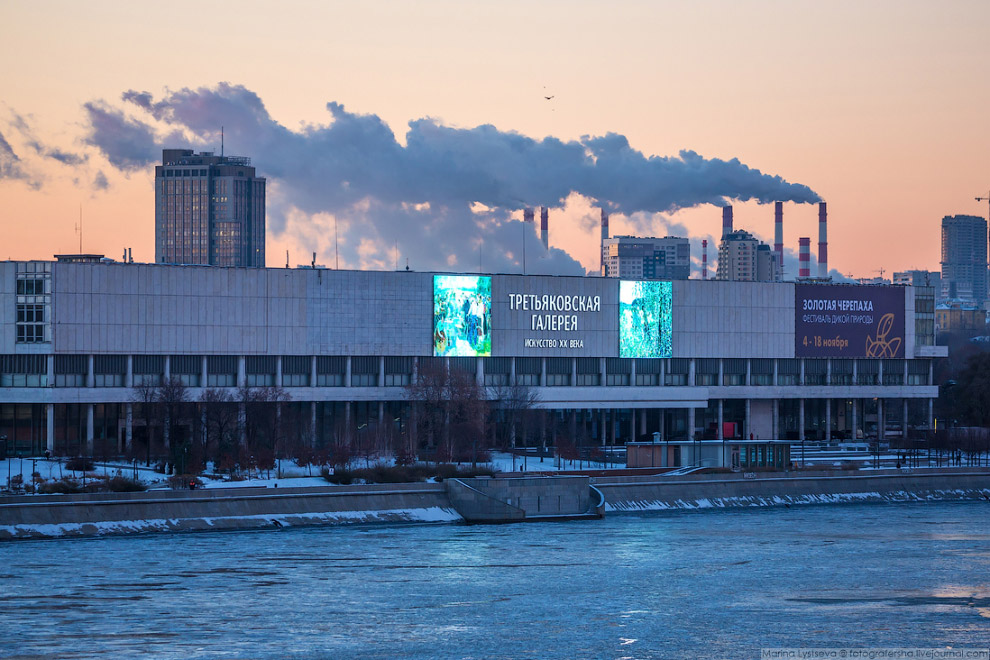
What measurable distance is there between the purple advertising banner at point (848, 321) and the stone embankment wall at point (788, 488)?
3845cm

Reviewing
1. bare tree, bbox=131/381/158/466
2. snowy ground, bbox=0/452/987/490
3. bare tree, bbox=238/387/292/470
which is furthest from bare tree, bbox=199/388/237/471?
snowy ground, bbox=0/452/987/490

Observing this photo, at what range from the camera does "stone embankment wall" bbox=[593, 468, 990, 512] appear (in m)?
103

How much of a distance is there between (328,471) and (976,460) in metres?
61.7

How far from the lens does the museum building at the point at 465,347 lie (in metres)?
125

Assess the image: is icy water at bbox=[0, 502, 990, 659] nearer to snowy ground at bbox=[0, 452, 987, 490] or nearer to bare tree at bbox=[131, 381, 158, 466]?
snowy ground at bbox=[0, 452, 987, 490]

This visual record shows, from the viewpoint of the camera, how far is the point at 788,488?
363 ft

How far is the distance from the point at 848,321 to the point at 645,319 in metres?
24.6

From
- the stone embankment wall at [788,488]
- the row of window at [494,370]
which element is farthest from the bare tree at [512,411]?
the stone embankment wall at [788,488]

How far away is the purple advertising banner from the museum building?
0.60ft

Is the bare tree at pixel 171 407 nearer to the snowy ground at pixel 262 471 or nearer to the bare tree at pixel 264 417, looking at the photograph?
the bare tree at pixel 264 417

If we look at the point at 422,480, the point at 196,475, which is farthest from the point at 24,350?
the point at 422,480

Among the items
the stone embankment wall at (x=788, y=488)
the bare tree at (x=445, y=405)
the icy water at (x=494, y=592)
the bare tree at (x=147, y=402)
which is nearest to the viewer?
→ the icy water at (x=494, y=592)

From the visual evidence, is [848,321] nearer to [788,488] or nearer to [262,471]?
[788,488]

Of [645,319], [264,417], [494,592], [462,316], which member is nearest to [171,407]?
[264,417]
